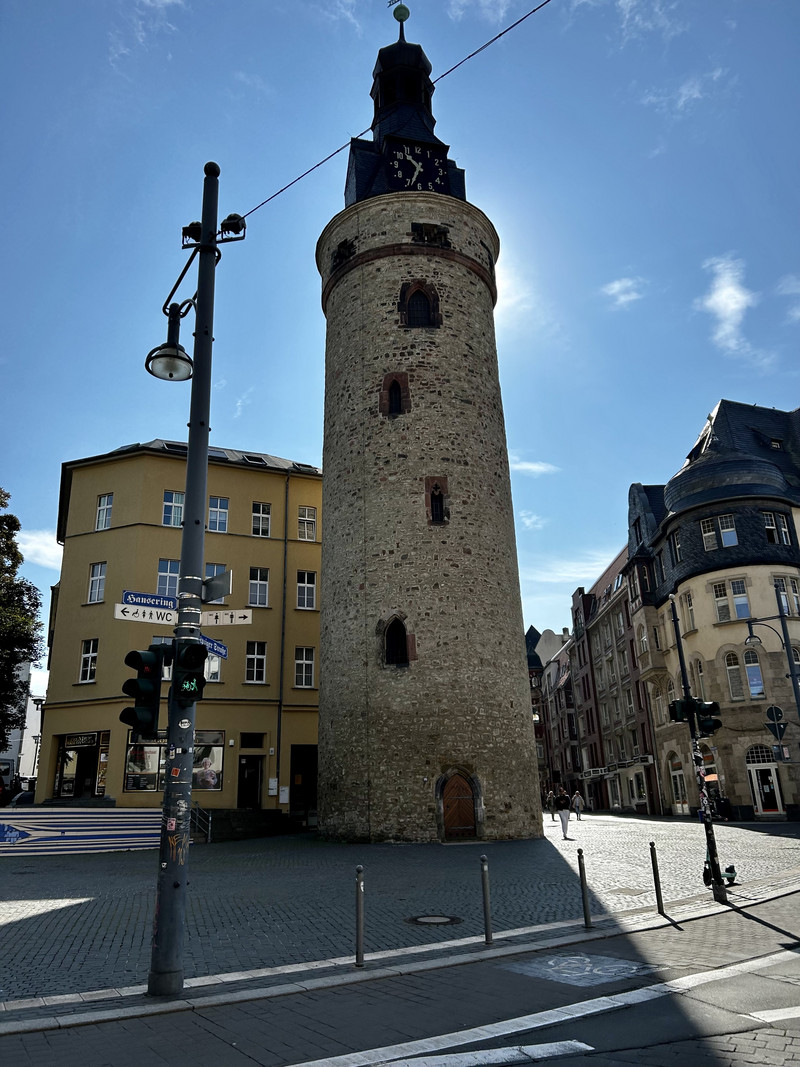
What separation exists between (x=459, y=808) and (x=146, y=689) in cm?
1674

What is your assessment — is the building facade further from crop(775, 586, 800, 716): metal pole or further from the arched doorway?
the arched doorway

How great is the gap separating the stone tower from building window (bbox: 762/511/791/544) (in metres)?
14.4

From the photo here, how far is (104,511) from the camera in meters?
31.2

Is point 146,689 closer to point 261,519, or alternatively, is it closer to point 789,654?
point 261,519

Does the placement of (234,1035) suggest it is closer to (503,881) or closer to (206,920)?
(206,920)

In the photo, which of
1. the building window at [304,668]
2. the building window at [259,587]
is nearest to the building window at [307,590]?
the building window at [259,587]

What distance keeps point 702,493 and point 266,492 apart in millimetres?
19325

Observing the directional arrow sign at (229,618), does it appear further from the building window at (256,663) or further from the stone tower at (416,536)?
the building window at (256,663)

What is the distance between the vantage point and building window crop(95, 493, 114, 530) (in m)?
31.0

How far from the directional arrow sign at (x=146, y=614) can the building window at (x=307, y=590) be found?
2417 cm

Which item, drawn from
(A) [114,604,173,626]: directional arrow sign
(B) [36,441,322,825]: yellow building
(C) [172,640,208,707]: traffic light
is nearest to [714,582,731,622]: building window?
(B) [36,441,322,825]: yellow building

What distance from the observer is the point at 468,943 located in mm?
9297

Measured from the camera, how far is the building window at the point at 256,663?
30688 mm

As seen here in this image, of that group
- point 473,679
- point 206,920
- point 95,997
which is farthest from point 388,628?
point 95,997
